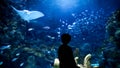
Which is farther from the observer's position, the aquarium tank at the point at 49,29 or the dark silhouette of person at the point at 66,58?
the aquarium tank at the point at 49,29

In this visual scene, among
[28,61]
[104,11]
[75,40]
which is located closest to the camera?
[28,61]

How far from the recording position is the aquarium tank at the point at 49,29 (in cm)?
1348

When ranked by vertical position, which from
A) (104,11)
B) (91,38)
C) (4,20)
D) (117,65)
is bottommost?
(117,65)

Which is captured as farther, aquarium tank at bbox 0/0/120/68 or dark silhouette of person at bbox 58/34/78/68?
aquarium tank at bbox 0/0/120/68

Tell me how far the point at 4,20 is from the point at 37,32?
8161 millimetres

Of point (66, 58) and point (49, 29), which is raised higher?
point (49, 29)

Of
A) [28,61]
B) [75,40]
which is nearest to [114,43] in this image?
[28,61]

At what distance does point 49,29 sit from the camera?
20.2m

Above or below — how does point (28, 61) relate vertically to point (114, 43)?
below

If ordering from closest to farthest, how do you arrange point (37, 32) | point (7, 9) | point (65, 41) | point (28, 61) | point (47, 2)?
1. point (65, 41)
2. point (7, 9)
3. point (28, 61)
4. point (37, 32)
5. point (47, 2)

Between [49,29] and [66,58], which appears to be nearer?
[66,58]

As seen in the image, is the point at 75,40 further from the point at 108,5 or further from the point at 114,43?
the point at 114,43

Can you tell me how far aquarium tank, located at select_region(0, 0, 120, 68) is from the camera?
44.2 feet

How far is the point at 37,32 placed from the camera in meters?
18.9
